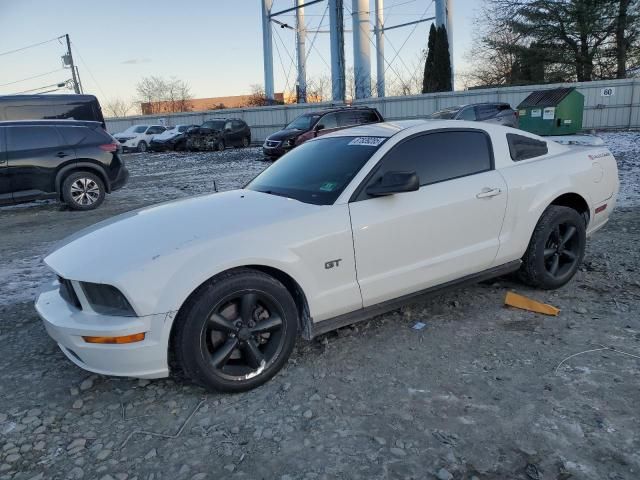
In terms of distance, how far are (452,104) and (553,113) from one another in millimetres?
8258

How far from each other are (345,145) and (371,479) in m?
2.43

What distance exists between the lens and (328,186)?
3549mm

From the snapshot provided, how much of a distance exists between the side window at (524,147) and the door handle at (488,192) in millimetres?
453

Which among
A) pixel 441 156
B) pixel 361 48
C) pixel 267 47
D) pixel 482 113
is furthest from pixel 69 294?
pixel 267 47

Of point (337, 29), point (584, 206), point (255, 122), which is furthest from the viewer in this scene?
point (337, 29)

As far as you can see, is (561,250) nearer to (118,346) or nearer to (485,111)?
(118,346)

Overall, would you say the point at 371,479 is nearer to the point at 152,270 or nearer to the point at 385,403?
the point at 385,403

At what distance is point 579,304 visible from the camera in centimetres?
417

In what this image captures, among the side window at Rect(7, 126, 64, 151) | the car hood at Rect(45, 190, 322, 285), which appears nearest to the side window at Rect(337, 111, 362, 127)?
the side window at Rect(7, 126, 64, 151)

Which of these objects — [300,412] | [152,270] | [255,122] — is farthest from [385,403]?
[255,122]

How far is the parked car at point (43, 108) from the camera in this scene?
12984 millimetres

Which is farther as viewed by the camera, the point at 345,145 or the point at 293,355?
the point at 345,145

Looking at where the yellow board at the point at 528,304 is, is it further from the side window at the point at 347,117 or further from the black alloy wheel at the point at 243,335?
the side window at the point at 347,117

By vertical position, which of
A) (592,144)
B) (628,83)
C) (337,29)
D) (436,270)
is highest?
(337,29)
